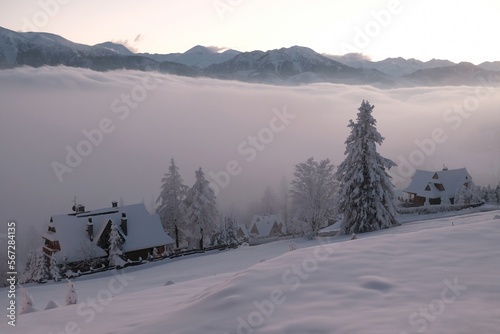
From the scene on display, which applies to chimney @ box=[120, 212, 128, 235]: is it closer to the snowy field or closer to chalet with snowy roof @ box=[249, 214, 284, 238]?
the snowy field

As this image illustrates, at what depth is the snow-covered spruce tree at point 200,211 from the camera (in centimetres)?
4406

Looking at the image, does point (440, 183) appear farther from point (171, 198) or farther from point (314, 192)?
point (171, 198)

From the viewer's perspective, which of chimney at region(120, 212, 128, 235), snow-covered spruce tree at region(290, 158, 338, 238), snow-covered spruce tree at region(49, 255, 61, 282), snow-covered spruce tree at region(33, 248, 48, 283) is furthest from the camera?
chimney at region(120, 212, 128, 235)

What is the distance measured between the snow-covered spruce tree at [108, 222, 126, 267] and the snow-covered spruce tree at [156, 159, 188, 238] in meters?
10.9

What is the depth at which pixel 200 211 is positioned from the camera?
43969mm

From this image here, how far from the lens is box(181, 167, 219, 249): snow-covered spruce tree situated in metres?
44.1

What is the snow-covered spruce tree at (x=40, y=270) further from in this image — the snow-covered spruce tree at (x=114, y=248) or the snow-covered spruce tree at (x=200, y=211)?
the snow-covered spruce tree at (x=200, y=211)

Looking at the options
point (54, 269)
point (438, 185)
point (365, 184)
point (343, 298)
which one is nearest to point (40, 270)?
point (54, 269)

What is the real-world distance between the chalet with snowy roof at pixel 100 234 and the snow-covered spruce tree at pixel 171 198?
17.7 ft

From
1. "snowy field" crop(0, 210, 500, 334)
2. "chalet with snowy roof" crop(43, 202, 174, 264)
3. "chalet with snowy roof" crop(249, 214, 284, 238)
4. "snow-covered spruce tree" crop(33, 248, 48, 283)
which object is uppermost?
"snowy field" crop(0, 210, 500, 334)

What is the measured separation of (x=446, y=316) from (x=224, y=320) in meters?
3.62

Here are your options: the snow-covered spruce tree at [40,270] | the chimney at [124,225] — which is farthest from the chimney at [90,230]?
the snow-covered spruce tree at [40,270]

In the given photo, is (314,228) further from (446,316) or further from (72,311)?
(446,316)

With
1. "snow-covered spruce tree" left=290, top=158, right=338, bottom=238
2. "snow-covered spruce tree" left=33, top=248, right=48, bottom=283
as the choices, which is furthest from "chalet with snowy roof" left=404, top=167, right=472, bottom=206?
"snow-covered spruce tree" left=33, top=248, right=48, bottom=283
